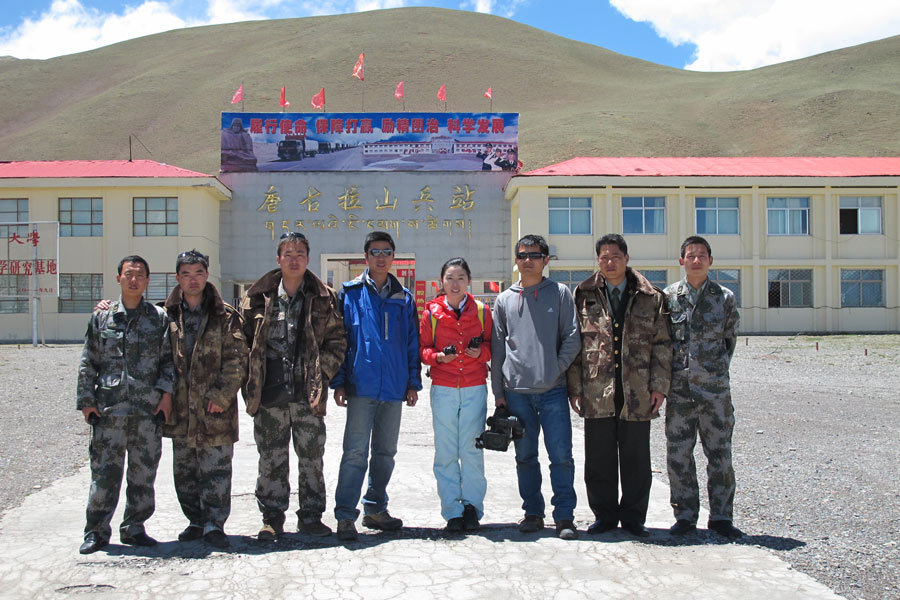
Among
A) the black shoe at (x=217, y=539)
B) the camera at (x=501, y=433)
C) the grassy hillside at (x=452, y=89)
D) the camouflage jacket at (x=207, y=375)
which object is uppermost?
the grassy hillside at (x=452, y=89)

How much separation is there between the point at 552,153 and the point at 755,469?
62.2 m

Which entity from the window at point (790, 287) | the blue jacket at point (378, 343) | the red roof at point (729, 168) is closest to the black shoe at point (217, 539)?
the blue jacket at point (378, 343)

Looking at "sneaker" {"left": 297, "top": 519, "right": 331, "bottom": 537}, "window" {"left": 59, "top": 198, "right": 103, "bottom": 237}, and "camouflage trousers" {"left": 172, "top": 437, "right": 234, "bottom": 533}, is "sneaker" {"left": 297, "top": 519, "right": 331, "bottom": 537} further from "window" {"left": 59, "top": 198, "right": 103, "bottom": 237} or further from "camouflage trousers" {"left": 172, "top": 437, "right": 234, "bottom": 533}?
"window" {"left": 59, "top": 198, "right": 103, "bottom": 237}

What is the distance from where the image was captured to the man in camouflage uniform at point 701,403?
448 centimetres

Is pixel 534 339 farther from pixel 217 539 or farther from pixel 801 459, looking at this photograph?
pixel 801 459

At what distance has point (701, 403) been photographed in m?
4.52

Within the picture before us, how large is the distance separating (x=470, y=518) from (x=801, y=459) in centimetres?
360

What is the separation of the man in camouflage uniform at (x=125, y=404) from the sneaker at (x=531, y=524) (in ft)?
6.99

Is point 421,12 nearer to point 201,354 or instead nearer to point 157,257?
point 157,257

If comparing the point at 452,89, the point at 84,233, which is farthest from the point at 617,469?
the point at 452,89

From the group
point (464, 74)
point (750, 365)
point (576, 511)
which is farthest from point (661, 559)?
point (464, 74)

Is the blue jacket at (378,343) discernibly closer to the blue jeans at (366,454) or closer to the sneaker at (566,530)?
the blue jeans at (366,454)

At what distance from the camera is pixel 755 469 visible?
20.4 ft

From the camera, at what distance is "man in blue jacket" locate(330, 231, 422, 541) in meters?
4.53
